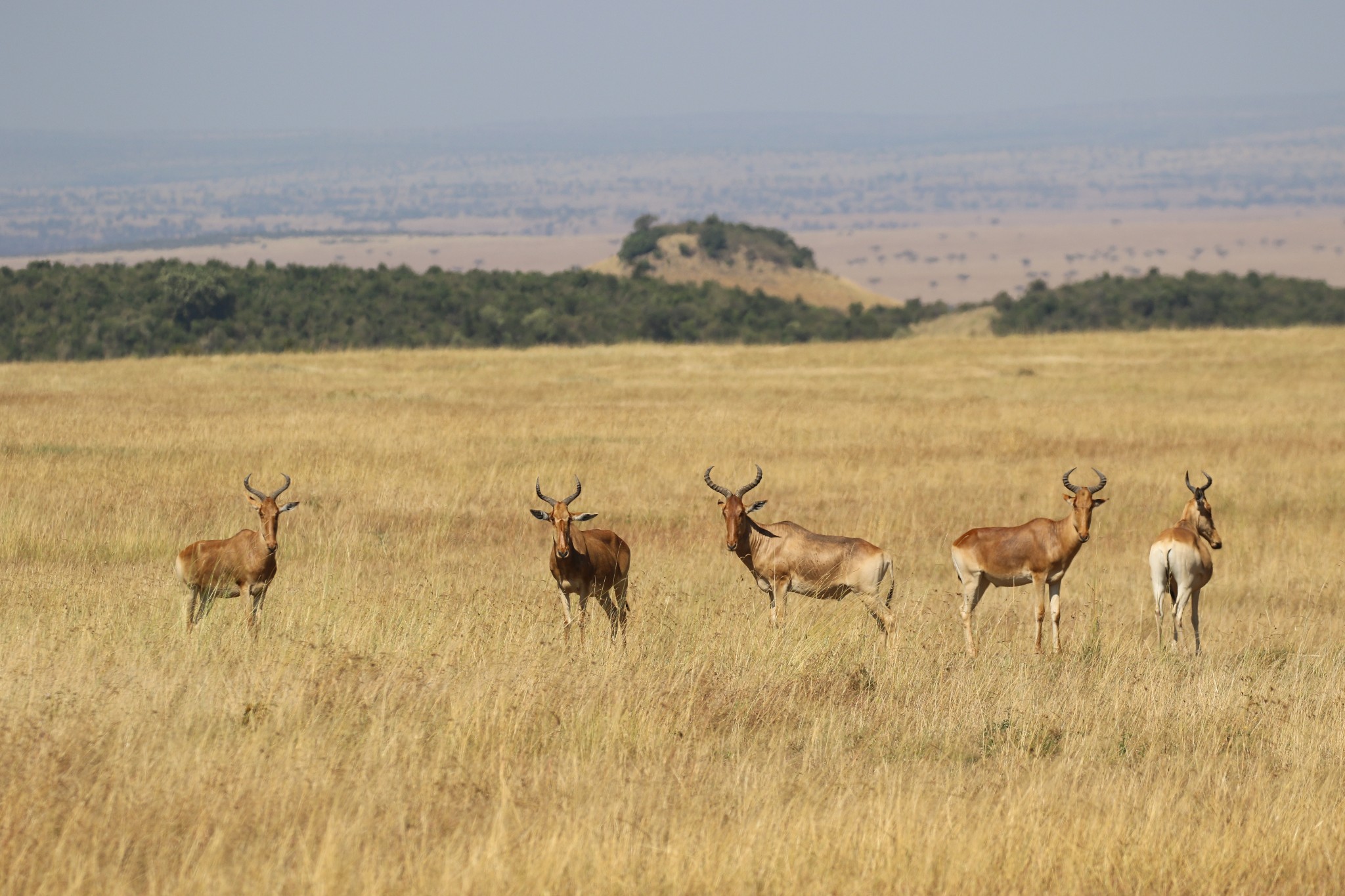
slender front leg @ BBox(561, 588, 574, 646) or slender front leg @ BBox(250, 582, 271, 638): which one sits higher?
slender front leg @ BBox(250, 582, 271, 638)

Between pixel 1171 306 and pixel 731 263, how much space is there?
37.5 metres

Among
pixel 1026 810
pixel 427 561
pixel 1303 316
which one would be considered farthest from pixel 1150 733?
pixel 1303 316

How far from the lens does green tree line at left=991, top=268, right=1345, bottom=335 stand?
250 ft

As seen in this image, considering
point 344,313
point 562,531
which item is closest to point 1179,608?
point 562,531

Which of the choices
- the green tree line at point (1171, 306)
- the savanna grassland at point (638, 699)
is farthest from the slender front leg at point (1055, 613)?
the green tree line at point (1171, 306)

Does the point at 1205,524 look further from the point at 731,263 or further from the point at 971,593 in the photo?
the point at 731,263

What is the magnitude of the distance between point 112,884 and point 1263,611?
11637 millimetres

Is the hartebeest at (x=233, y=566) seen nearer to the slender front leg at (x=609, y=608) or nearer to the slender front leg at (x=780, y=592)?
the slender front leg at (x=609, y=608)

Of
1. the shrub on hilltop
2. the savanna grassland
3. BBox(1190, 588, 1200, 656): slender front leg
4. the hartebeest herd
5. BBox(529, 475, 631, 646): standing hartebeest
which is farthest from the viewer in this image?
the shrub on hilltop

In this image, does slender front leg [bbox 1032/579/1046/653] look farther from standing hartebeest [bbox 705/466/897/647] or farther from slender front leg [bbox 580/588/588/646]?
slender front leg [bbox 580/588/588/646]

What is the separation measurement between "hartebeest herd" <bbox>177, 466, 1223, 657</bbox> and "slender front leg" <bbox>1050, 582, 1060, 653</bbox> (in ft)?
0.04

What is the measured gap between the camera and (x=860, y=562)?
1208cm

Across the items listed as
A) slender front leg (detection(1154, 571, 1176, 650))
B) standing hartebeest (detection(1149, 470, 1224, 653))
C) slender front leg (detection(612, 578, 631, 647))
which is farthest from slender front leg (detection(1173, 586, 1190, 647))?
slender front leg (detection(612, 578, 631, 647))

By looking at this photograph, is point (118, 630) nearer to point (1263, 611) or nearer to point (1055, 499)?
point (1263, 611)
